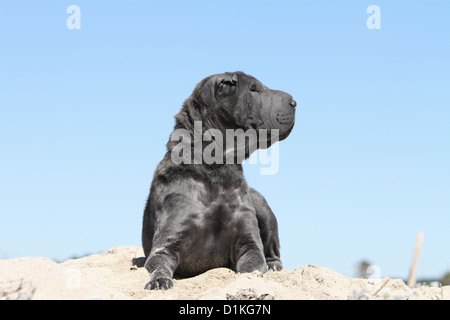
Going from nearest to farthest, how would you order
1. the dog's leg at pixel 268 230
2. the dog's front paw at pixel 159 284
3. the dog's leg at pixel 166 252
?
1. the dog's front paw at pixel 159 284
2. the dog's leg at pixel 166 252
3. the dog's leg at pixel 268 230

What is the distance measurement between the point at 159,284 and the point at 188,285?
1.13 ft

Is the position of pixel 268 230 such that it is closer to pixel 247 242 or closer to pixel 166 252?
pixel 247 242

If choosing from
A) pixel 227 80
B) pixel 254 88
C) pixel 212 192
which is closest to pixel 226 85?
pixel 227 80

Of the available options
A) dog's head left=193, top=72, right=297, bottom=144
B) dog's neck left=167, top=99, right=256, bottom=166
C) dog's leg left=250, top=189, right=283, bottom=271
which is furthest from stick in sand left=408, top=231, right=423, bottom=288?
dog's leg left=250, top=189, right=283, bottom=271

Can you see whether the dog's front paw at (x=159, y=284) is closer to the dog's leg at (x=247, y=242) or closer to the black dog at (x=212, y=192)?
the black dog at (x=212, y=192)

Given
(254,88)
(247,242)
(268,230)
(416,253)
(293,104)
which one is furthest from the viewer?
(268,230)

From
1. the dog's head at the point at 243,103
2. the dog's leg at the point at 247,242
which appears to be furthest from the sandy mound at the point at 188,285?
the dog's head at the point at 243,103

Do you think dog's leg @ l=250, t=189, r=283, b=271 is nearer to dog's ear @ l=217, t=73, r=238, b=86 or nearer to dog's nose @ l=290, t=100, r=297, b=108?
dog's nose @ l=290, t=100, r=297, b=108

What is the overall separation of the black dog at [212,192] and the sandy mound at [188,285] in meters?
0.31

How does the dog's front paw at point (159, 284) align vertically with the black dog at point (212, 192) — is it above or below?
below

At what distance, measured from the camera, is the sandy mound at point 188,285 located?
400cm

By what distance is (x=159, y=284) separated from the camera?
546 centimetres
